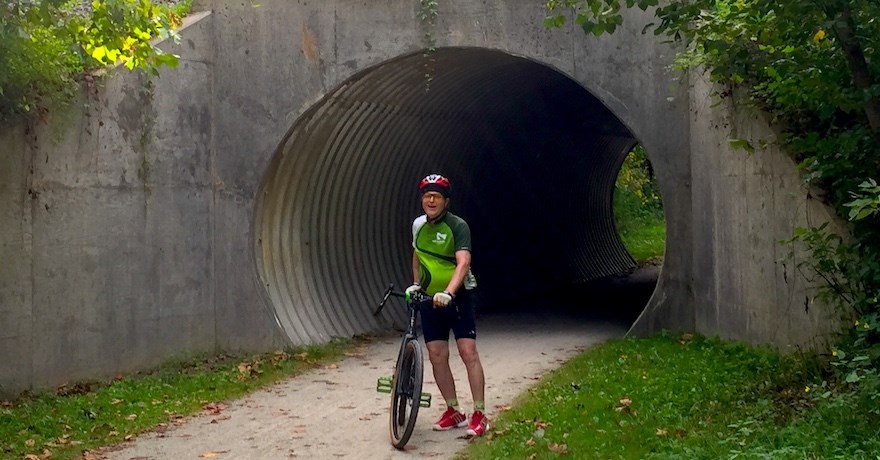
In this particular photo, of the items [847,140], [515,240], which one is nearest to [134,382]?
[847,140]

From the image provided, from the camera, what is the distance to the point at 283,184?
36.3 feet

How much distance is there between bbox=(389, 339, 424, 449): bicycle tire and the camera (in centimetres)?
632

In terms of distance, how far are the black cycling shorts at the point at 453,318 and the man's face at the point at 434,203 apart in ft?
1.73

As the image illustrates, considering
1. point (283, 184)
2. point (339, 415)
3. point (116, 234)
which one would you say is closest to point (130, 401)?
point (116, 234)

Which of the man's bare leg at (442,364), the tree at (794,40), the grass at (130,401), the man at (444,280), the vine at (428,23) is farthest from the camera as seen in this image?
the vine at (428,23)

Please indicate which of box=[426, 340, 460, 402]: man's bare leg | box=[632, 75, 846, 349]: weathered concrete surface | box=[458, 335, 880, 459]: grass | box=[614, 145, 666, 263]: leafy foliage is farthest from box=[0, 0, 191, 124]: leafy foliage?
box=[614, 145, 666, 263]: leafy foliage

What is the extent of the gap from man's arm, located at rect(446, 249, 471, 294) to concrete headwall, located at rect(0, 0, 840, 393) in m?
2.77

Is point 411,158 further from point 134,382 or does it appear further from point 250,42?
point 134,382

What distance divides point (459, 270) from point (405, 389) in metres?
0.86

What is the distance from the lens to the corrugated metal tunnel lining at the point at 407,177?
36.3 feet

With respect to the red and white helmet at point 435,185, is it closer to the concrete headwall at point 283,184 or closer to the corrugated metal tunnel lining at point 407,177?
the concrete headwall at point 283,184

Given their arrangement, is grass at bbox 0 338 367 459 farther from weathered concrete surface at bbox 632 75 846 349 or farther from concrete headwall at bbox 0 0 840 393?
weathered concrete surface at bbox 632 75 846 349

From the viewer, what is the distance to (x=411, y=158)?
13.2 m

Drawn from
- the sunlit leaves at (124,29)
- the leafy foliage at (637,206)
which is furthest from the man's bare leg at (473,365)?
the leafy foliage at (637,206)
